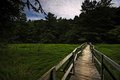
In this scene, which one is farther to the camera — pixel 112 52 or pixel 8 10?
pixel 112 52

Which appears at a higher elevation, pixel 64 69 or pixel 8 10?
pixel 8 10

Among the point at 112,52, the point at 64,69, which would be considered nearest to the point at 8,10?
the point at 64,69

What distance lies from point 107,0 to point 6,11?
211 ft

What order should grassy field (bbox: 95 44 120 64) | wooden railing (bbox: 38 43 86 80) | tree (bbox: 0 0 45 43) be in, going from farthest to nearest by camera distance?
grassy field (bbox: 95 44 120 64)
tree (bbox: 0 0 45 43)
wooden railing (bbox: 38 43 86 80)

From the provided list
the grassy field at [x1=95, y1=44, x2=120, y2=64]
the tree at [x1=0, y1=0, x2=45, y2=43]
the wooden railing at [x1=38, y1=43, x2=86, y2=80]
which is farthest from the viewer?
the grassy field at [x1=95, y1=44, x2=120, y2=64]

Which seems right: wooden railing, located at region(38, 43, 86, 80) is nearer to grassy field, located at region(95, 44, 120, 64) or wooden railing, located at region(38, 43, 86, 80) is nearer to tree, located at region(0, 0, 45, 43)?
tree, located at region(0, 0, 45, 43)

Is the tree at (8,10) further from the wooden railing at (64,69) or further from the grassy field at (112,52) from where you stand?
the grassy field at (112,52)

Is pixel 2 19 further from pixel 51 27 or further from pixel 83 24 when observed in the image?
pixel 51 27

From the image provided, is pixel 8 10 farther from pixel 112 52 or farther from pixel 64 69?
pixel 112 52

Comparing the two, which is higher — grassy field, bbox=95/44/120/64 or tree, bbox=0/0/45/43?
tree, bbox=0/0/45/43

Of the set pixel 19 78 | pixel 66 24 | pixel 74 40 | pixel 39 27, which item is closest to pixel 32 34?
pixel 39 27

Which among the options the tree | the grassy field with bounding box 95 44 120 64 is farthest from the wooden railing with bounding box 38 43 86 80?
the grassy field with bounding box 95 44 120 64

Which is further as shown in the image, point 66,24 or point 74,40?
point 66,24

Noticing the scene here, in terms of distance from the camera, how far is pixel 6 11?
942cm
